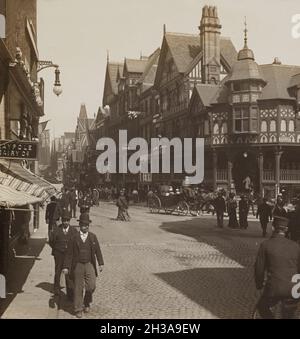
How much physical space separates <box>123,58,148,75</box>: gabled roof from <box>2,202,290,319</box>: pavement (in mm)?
43549

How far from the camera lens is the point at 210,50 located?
4397 centimetres

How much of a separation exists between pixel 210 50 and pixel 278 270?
38.9 metres

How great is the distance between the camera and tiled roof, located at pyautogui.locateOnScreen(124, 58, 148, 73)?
63.6 metres

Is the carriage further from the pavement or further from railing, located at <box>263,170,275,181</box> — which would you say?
railing, located at <box>263,170,275,181</box>

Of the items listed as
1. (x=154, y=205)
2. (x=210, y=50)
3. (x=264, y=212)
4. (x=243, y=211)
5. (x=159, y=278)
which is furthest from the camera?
(x=210, y=50)

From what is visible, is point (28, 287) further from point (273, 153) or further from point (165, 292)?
point (273, 153)

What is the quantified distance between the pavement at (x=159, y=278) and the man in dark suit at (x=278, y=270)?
1.91 m

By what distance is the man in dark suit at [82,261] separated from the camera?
9354 mm

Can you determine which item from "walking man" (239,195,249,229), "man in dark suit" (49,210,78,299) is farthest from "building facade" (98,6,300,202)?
"man in dark suit" (49,210,78,299)

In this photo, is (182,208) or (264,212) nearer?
(264,212)

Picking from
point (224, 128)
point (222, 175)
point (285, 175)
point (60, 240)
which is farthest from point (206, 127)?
point (60, 240)

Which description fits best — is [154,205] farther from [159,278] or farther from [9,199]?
[9,199]

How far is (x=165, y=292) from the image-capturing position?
11.3 metres

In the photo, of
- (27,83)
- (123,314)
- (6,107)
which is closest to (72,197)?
(27,83)
